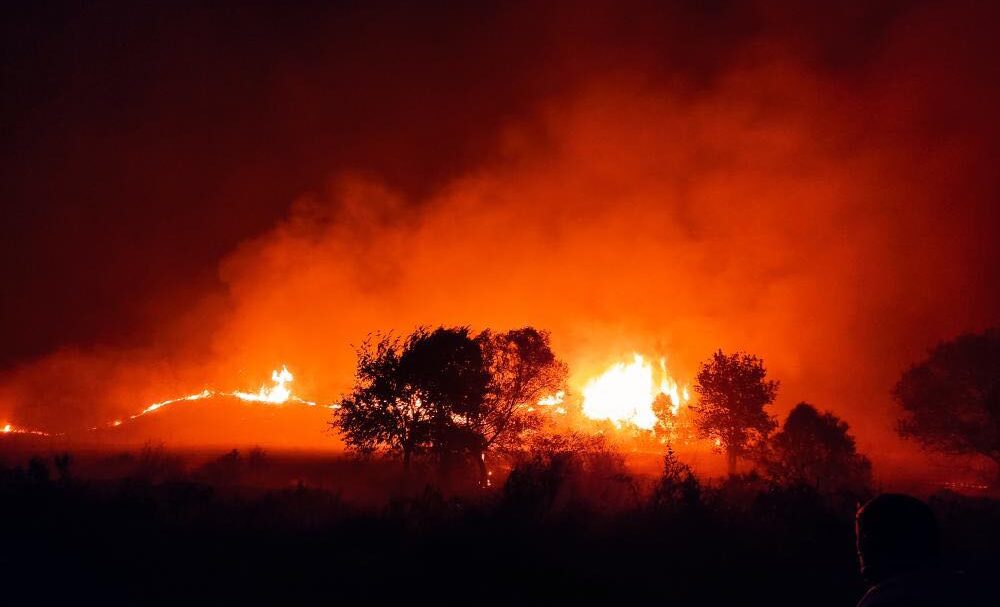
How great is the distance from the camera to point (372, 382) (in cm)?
2762

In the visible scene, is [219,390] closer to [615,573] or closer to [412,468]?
[412,468]

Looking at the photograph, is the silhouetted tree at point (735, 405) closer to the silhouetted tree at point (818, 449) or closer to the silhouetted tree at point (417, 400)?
the silhouetted tree at point (818, 449)

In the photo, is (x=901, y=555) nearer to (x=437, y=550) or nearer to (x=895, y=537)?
(x=895, y=537)

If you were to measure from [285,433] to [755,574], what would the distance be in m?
97.1

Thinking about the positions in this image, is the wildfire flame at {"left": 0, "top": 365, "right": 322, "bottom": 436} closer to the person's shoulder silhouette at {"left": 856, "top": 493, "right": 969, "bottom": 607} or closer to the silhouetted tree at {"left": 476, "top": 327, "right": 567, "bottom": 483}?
the silhouetted tree at {"left": 476, "top": 327, "right": 567, "bottom": 483}

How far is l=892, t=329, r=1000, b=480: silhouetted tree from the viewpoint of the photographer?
117ft

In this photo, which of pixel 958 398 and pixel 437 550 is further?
pixel 958 398

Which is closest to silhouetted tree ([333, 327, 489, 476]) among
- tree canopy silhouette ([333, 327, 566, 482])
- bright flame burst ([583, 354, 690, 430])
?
tree canopy silhouette ([333, 327, 566, 482])

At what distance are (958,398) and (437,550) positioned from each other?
4510 cm

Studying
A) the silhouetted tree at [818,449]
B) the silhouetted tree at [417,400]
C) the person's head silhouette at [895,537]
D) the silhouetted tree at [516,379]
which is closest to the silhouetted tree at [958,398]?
the silhouetted tree at [818,449]

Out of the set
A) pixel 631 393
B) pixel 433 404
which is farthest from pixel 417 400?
pixel 631 393

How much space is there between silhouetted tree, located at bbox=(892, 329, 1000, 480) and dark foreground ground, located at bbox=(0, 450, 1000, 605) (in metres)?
29.2

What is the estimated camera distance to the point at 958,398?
124 ft

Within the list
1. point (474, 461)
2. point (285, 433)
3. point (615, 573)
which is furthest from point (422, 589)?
point (285, 433)
